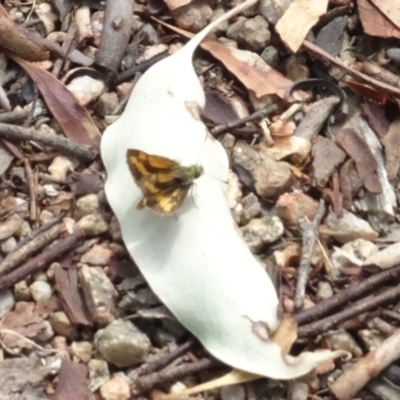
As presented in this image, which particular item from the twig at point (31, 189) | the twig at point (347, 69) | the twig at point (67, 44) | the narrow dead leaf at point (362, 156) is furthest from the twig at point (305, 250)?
the twig at point (67, 44)

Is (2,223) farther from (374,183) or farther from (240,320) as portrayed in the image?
(374,183)

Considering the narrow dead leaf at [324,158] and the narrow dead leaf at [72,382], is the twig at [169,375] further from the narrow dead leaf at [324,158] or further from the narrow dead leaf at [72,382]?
the narrow dead leaf at [324,158]

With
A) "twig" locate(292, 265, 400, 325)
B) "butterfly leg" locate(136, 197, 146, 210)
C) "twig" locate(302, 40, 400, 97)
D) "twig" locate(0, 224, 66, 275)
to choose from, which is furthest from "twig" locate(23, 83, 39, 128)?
"twig" locate(292, 265, 400, 325)

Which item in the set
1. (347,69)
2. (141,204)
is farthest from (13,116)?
(347,69)

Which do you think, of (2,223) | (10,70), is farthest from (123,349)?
(10,70)

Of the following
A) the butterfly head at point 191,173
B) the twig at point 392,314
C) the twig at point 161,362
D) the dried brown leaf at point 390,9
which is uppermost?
the dried brown leaf at point 390,9

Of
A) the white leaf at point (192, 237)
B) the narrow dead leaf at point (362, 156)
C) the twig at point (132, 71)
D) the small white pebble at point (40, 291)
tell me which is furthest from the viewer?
the twig at point (132, 71)
